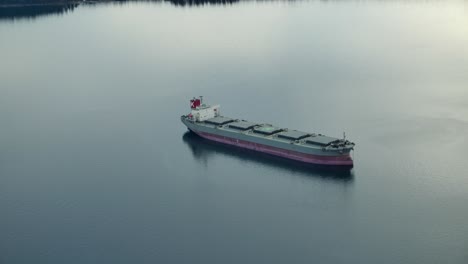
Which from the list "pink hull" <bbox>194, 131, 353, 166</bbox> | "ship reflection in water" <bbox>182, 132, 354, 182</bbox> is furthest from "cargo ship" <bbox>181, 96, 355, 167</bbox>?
"ship reflection in water" <bbox>182, 132, 354, 182</bbox>

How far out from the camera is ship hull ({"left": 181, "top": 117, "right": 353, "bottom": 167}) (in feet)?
181

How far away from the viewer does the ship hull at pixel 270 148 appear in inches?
2172

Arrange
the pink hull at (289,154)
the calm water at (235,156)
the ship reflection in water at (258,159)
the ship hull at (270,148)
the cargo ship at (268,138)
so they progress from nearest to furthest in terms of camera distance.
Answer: the calm water at (235,156) < the ship reflection in water at (258,159) < the pink hull at (289,154) < the ship hull at (270,148) < the cargo ship at (268,138)

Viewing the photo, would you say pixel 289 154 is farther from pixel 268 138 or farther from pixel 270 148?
pixel 268 138

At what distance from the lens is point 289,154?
58.2m

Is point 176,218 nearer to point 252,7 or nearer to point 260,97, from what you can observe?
point 260,97

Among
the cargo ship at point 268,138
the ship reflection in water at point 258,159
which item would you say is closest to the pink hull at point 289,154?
the cargo ship at point 268,138

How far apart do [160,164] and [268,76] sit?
117ft

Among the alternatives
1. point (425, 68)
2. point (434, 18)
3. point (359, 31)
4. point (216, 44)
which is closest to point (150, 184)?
point (425, 68)

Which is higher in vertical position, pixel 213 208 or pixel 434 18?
pixel 434 18

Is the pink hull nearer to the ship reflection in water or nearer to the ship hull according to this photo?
the ship hull

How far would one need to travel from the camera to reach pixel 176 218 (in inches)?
1817

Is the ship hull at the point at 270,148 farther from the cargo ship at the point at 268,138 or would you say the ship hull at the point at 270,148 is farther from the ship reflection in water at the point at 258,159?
the ship reflection in water at the point at 258,159

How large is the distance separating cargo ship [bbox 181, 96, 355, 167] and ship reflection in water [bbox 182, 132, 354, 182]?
1.68ft
